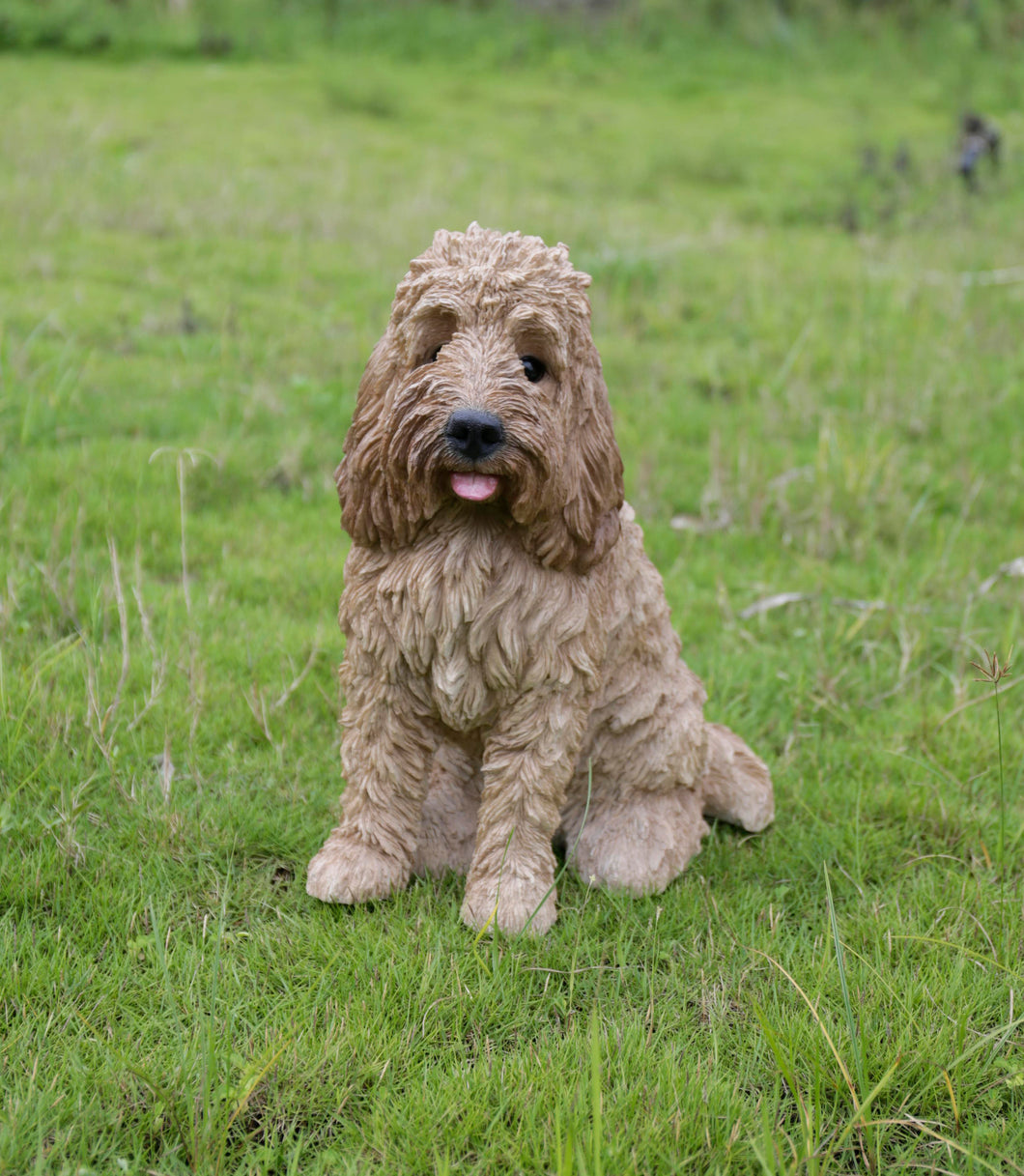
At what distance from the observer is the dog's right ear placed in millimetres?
2842

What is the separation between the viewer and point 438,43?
61.3ft

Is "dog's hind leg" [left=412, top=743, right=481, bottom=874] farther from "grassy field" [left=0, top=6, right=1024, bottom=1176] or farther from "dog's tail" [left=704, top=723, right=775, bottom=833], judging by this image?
"dog's tail" [left=704, top=723, right=775, bottom=833]

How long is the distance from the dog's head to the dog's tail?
0.97 meters

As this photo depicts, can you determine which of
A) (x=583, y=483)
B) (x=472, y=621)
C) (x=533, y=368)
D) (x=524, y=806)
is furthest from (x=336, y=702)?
(x=533, y=368)

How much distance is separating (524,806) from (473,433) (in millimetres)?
1025

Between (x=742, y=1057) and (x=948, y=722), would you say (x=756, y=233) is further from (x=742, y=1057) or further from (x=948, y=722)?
(x=742, y=1057)

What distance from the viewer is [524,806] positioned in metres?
3.05

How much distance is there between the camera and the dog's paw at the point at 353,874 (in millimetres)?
3051

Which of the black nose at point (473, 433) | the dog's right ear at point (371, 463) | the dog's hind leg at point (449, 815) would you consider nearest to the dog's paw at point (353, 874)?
the dog's hind leg at point (449, 815)

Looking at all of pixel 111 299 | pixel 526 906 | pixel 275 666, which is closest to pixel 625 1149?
pixel 526 906

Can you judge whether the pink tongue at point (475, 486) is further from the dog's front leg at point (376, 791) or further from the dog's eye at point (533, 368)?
the dog's front leg at point (376, 791)

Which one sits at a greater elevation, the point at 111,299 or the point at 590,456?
the point at 590,456

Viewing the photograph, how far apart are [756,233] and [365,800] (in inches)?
356

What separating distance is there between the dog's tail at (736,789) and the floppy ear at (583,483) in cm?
97
